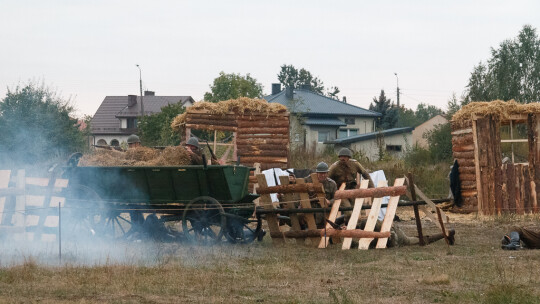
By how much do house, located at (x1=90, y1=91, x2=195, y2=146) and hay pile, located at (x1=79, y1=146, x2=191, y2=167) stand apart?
7625 cm

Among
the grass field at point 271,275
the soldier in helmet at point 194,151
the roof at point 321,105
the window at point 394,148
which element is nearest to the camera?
the grass field at point 271,275

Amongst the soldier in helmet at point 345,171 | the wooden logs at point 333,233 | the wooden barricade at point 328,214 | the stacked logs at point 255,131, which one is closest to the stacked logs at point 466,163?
the stacked logs at point 255,131

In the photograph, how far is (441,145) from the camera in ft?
158

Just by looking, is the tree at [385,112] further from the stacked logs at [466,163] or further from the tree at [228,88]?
the stacked logs at [466,163]

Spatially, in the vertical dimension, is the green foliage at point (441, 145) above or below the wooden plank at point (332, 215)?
above

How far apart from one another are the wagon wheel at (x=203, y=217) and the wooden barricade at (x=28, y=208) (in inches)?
103

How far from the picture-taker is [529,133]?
2594cm

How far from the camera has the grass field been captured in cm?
973

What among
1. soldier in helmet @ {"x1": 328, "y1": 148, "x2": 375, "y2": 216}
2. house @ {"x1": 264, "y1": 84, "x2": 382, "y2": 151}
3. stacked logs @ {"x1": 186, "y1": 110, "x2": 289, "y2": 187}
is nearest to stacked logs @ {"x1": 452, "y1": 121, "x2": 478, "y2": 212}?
stacked logs @ {"x1": 186, "y1": 110, "x2": 289, "y2": 187}

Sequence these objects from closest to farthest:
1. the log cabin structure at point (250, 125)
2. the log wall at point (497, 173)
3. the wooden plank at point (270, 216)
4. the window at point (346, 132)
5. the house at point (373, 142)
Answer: the wooden plank at point (270, 216)
the log wall at point (497, 173)
the log cabin structure at point (250, 125)
the house at point (373, 142)
the window at point (346, 132)

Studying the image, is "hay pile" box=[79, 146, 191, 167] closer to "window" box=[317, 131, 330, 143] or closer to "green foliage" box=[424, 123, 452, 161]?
"green foliage" box=[424, 123, 452, 161]

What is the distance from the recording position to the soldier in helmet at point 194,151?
17531 mm

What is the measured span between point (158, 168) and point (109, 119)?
85653 millimetres

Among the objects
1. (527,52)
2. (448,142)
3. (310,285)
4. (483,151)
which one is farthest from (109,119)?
(310,285)
